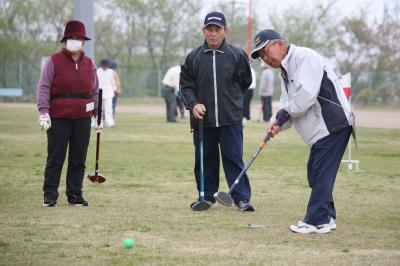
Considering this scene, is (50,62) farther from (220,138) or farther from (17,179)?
(17,179)

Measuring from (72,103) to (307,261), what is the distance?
3746 millimetres

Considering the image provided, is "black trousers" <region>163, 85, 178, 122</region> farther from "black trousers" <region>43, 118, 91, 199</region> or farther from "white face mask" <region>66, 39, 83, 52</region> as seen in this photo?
"white face mask" <region>66, 39, 83, 52</region>

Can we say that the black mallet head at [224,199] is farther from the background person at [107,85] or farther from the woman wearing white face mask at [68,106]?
the background person at [107,85]

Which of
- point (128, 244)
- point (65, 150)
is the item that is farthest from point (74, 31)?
point (128, 244)

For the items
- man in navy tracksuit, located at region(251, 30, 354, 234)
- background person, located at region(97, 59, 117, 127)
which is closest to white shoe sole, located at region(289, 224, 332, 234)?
man in navy tracksuit, located at region(251, 30, 354, 234)

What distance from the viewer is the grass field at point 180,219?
22.4 ft

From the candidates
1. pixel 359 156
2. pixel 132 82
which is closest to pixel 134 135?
pixel 359 156

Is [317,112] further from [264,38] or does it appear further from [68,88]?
[68,88]

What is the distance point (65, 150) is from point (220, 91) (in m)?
1.88

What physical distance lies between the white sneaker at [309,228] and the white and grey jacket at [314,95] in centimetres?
80

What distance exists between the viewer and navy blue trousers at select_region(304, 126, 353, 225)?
26.2ft

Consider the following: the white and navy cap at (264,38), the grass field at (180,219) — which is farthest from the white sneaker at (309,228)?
the white and navy cap at (264,38)

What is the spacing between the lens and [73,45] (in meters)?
9.32

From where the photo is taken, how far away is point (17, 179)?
11.9 metres
